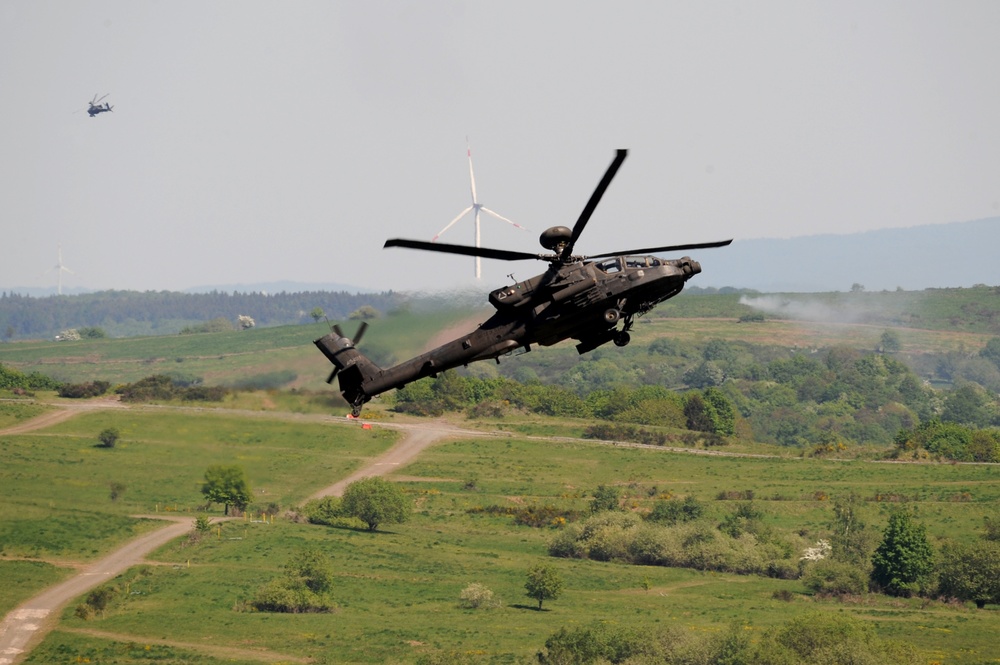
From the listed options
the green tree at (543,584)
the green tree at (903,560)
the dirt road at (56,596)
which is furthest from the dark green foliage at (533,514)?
the dirt road at (56,596)

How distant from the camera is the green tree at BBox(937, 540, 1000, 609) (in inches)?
6004

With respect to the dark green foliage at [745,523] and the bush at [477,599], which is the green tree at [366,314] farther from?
the dark green foliage at [745,523]

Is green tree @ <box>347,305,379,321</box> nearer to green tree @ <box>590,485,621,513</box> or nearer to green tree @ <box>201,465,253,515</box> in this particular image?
green tree @ <box>201,465,253,515</box>

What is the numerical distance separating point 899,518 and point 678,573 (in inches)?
1150

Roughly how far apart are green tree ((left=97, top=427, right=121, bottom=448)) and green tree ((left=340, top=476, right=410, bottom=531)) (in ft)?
96.5

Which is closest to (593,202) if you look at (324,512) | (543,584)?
(543,584)

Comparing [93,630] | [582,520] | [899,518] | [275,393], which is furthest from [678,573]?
[275,393]

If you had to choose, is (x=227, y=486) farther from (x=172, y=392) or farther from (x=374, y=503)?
(x=172, y=392)

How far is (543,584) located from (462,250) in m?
100.0

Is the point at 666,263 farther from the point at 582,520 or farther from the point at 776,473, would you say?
the point at 776,473

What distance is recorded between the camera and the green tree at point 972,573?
152m

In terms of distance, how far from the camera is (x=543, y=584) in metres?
145

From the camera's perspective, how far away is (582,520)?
17112 cm

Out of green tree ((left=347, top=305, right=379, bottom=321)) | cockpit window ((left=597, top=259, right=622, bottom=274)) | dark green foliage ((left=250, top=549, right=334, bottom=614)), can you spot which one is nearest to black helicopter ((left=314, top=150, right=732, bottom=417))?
cockpit window ((left=597, top=259, right=622, bottom=274))
